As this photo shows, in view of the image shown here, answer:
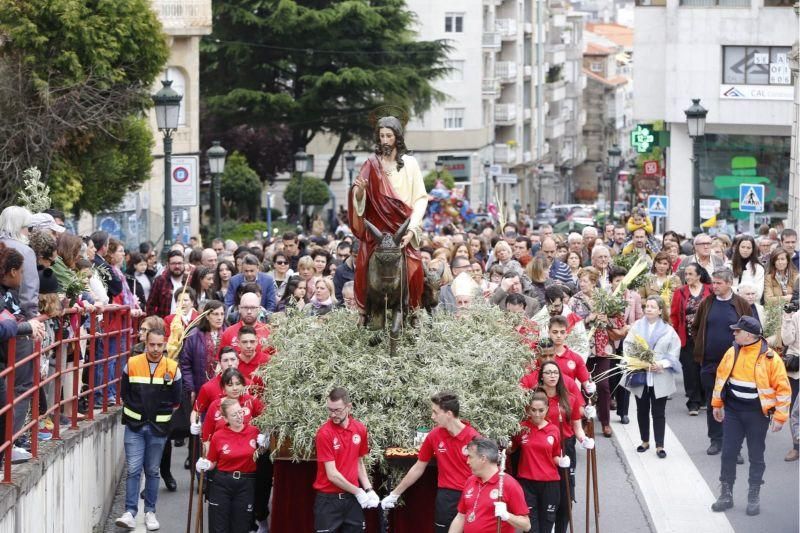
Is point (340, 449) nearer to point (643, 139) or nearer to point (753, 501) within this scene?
point (753, 501)

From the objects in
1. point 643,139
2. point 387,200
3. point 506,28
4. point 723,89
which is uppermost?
point 506,28

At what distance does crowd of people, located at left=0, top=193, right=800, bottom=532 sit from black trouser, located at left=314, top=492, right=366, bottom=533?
15 millimetres

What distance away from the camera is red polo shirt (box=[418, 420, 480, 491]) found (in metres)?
12.1

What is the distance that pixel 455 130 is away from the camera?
83250 mm

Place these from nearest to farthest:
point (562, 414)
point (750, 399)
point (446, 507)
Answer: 1. point (446, 507)
2. point (562, 414)
3. point (750, 399)

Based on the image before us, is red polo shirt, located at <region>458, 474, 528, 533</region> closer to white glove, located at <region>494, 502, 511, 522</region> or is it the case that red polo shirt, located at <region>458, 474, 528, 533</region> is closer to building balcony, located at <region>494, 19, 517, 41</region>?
white glove, located at <region>494, 502, 511, 522</region>

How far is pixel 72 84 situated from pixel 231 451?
56.1 ft

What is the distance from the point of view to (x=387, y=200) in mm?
13594

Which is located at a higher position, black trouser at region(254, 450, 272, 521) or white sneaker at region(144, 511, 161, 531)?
black trouser at region(254, 450, 272, 521)

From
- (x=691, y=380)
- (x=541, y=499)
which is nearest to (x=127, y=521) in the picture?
(x=541, y=499)

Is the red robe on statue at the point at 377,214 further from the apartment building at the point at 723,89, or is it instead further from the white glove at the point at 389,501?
the apartment building at the point at 723,89

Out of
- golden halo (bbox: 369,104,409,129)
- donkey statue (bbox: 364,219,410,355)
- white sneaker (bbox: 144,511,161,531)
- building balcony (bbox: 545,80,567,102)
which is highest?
building balcony (bbox: 545,80,567,102)

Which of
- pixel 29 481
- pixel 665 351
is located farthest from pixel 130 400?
pixel 665 351

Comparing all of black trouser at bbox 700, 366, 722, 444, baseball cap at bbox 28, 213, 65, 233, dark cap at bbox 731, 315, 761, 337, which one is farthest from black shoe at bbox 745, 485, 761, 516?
baseball cap at bbox 28, 213, 65, 233
